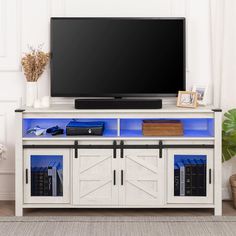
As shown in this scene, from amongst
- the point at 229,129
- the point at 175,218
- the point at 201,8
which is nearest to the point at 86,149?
the point at 175,218

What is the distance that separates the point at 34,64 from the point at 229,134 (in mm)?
1756

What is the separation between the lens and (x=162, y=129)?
3.91m

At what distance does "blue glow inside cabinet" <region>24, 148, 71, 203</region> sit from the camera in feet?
12.8

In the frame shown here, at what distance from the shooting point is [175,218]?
381 centimetres

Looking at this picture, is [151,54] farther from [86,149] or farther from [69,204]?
[69,204]

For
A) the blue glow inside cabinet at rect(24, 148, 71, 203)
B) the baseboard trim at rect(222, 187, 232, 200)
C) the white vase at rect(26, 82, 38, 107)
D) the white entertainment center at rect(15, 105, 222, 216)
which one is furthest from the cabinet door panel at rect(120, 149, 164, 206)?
the white vase at rect(26, 82, 38, 107)

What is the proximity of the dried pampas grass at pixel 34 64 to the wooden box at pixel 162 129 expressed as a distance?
40.3 inches

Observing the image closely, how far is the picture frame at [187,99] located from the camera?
Result: 400 centimetres

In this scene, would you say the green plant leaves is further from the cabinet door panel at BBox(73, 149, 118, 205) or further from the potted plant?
the cabinet door panel at BBox(73, 149, 118, 205)

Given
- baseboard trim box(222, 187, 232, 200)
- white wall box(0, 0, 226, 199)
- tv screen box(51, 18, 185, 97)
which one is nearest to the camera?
tv screen box(51, 18, 185, 97)

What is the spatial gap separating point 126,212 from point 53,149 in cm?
80

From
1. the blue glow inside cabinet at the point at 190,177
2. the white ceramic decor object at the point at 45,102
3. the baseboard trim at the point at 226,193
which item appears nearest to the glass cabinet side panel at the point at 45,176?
the white ceramic decor object at the point at 45,102

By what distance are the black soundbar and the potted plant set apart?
0.62 metres

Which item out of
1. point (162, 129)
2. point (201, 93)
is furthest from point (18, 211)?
point (201, 93)
